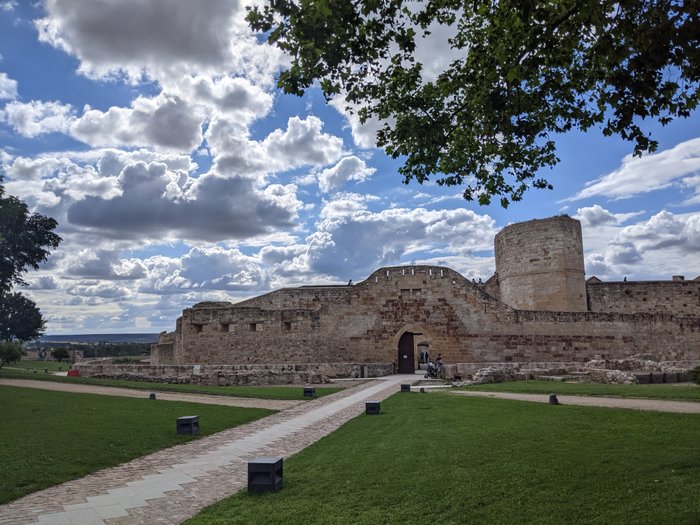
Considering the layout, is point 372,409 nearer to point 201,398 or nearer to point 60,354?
point 201,398

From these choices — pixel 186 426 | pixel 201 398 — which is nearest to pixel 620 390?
pixel 186 426

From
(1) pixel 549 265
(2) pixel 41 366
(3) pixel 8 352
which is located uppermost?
(1) pixel 549 265

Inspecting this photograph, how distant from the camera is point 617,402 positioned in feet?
44.3

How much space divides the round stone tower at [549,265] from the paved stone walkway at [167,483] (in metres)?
24.6

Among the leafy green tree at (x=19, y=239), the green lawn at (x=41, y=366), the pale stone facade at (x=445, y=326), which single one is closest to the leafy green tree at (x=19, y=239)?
the leafy green tree at (x=19, y=239)

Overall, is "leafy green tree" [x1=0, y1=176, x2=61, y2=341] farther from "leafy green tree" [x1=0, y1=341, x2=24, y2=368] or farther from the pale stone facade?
the pale stone facade

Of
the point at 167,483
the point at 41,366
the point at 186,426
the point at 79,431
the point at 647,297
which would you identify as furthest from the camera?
the point at 41,366

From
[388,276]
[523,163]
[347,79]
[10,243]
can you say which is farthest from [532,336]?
[10,243]

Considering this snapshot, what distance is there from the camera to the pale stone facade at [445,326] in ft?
94.3

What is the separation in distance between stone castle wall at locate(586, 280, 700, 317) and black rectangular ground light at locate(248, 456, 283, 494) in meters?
33.4

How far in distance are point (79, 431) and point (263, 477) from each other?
6152 millimetres

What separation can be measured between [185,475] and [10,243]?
36.4 metres

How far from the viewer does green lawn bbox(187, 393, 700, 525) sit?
533 centimetres

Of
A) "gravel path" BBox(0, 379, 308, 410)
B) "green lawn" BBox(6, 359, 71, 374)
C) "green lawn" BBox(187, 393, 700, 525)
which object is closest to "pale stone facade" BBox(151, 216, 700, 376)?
"gravel path" BBox(0, 379, 308, 410)
